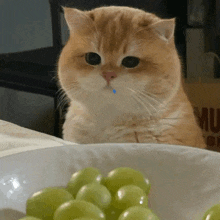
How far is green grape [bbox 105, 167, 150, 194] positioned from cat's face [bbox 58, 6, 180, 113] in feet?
1.60

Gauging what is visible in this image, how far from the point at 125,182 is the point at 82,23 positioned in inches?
25.1

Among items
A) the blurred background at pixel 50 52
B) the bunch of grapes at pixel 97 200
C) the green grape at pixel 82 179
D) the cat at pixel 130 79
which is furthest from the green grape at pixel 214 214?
the blurred background at pixel 50 52

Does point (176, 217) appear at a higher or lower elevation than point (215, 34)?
lower

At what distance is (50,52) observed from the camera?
1.14 metres

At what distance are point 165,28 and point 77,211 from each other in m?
0.68

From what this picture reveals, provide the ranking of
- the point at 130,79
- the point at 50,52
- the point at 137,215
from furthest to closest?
the point at 50,52
the point at 130,79
the point at 137,215

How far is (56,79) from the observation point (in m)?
1.06

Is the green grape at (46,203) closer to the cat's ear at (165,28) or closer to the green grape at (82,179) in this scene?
the green grape at (82,179)

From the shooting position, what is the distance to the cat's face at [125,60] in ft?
2.78

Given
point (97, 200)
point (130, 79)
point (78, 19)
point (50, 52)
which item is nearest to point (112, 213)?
point (97, 200)

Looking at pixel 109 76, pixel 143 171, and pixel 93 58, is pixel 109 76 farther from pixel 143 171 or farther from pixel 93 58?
pixel 143 171

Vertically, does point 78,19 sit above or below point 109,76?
above

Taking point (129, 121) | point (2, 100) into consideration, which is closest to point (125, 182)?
point (129, 121)

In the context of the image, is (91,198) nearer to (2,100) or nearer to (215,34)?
(215,34)
